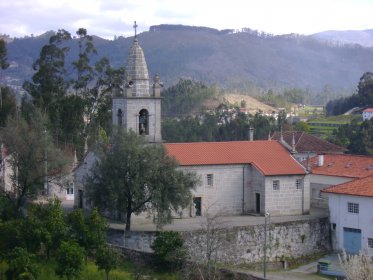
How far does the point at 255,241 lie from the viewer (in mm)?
35750

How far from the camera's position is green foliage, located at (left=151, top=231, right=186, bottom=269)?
31.6m

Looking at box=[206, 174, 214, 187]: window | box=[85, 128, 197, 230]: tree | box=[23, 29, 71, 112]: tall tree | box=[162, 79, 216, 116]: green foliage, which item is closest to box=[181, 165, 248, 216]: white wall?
box=[206, 174, 214, 187]: window

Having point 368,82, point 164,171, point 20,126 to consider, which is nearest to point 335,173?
point 164,171

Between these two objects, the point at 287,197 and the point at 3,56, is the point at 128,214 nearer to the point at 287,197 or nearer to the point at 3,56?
the point at 287,197

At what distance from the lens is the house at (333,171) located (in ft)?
138

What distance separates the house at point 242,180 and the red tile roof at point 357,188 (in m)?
2.94

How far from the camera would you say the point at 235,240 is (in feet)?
115

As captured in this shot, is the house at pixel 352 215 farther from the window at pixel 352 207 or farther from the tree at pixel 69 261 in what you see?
the tree at pixel 69 261

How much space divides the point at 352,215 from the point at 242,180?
639 cm

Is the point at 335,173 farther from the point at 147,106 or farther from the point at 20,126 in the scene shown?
the point at 20,126

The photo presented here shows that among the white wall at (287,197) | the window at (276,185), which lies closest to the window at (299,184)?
the white wall at (287,197)

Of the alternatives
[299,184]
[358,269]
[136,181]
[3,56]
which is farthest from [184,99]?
[358,269]

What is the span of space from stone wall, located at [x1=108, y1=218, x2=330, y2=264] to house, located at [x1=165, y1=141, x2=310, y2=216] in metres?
2.75

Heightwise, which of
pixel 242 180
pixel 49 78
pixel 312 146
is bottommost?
pixel 242 180
